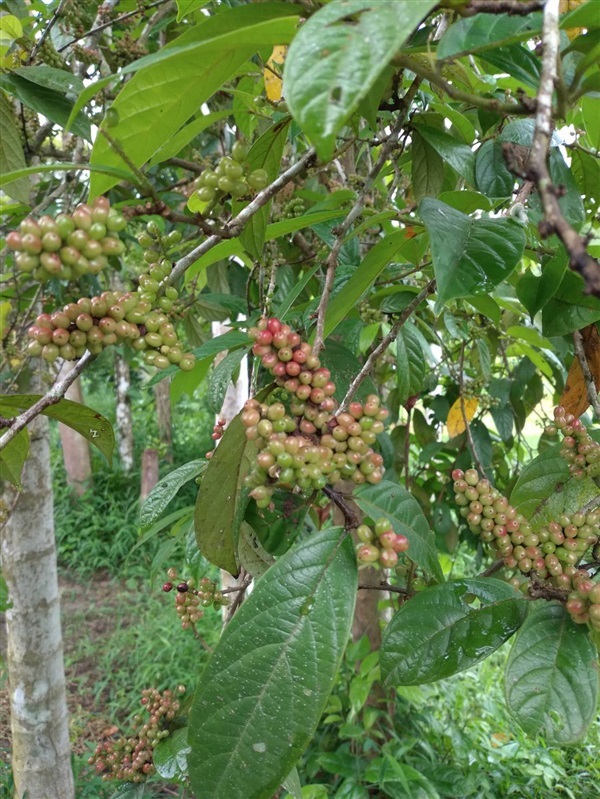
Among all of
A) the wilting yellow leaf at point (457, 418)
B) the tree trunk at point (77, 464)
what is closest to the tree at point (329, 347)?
the wilting yellow leaf at point (457, 418)

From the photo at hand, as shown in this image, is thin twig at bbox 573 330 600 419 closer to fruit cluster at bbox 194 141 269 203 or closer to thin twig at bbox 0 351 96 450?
fruit cluster at bbox 194 141 269 203

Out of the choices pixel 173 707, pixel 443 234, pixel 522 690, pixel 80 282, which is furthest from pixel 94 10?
pixel 522 690

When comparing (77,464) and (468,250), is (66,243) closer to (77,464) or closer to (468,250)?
(468,250)

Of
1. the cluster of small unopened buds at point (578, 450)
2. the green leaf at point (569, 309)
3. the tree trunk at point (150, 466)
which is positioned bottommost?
the tree trunk at point (150, 466)

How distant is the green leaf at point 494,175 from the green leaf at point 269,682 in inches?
25.2

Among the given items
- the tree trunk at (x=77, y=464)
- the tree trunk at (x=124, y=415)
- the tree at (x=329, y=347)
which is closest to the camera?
the tree at (x=329, y=347)

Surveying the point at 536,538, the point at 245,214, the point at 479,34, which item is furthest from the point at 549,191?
the point at 536,538

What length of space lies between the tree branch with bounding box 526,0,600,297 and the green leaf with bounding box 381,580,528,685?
495 mm

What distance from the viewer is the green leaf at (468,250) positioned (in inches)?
23.8

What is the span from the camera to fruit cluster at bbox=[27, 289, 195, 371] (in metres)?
0.62

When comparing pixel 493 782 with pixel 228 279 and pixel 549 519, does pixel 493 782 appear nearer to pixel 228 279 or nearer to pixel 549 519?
pixel 549 519

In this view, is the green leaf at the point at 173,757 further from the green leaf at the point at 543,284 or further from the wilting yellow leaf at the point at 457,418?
the wilting yellow leaf at the point at 457,418

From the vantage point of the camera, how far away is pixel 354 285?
31.6 inches

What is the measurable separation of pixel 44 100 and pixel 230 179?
708mm
